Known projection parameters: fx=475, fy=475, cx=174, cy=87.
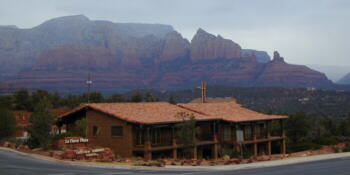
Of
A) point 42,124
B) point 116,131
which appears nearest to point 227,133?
point 116,131

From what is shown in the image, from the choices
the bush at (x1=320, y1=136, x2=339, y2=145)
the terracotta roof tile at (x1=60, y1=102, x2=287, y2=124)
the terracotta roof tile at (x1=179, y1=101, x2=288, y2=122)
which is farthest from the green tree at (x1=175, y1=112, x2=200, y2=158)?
the bush at (x1=320, y1=136, x2=339, y2=145)

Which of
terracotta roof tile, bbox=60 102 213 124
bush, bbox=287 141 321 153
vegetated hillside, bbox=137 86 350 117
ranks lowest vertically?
bush, bbox=287 141 321 153

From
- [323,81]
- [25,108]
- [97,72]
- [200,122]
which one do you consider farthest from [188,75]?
[200,122]

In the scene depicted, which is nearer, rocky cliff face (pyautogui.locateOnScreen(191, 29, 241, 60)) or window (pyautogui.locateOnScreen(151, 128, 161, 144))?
window (pyautogui.locateOnScreen(151, 128, 161, 144))

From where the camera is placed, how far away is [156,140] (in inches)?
1547

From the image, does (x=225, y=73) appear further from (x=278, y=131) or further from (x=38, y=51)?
(x=278, y=131)

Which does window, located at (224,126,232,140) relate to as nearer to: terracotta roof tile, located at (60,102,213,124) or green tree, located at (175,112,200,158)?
terracotta roof tile, located at (60,102,213,124)

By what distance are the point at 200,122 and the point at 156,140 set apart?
5307 mm

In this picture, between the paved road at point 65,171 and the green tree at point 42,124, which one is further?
the green tree at point 42,124

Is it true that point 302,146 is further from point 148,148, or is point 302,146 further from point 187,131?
point 148,148

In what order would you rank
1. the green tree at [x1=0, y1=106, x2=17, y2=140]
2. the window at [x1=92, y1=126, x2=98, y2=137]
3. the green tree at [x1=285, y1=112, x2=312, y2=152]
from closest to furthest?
the window at [x1=92, y1=126, x2=98, y2=137], the green tree at [x1=0, y1=106, x2=17, y2=140], the green tree at [x1=285, y1=112, x2=312, y2=152]

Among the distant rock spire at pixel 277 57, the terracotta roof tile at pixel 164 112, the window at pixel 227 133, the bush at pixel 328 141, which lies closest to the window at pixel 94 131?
the terracotta roof tile at pixel 164 112

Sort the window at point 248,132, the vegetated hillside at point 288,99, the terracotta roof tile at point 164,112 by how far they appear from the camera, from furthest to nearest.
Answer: the vegetated hillside at point 288,99
the window at point 248,132
the terracotta roof tile at point 164,112

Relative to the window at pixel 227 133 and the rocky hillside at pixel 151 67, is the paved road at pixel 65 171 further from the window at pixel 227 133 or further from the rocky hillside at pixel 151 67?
the rocky hillside at pixel 151 67
